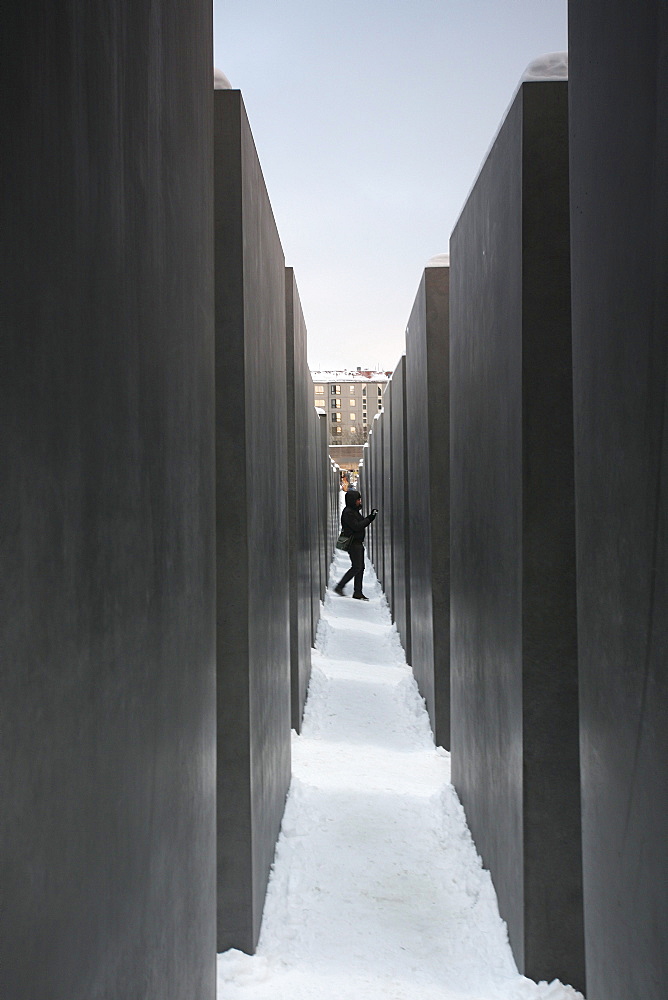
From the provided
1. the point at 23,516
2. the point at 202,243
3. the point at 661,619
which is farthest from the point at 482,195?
the point at 23,516

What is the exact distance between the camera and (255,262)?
4355mm

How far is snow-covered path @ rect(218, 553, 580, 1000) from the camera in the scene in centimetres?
378

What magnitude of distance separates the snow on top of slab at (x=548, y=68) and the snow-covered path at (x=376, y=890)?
373 cm

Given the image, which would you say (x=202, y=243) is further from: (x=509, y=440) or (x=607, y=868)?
(x=607, y=868)

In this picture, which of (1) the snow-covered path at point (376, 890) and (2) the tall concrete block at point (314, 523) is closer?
(1) the snow-covered path at point (376, 890)

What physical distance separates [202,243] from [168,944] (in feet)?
7.13

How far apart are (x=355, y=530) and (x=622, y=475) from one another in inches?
571

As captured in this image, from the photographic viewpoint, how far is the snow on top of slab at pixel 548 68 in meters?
3.70

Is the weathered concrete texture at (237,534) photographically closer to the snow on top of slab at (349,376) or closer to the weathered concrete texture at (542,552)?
the weathered concrete texture at (542,552)

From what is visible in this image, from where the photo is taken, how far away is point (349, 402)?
86.2 metres

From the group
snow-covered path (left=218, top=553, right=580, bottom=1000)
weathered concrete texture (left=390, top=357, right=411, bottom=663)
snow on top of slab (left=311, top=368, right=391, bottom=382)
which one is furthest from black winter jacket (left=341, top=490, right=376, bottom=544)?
snow on top of slab (left=311, top=368, right=391, bottom=382)

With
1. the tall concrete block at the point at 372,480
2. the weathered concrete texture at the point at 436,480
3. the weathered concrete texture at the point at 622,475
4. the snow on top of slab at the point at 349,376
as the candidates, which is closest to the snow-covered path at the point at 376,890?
the weathered concrete texture at the point at 436,480

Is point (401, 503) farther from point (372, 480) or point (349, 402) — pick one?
point (349, 402)

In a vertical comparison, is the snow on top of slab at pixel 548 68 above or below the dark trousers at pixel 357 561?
above
